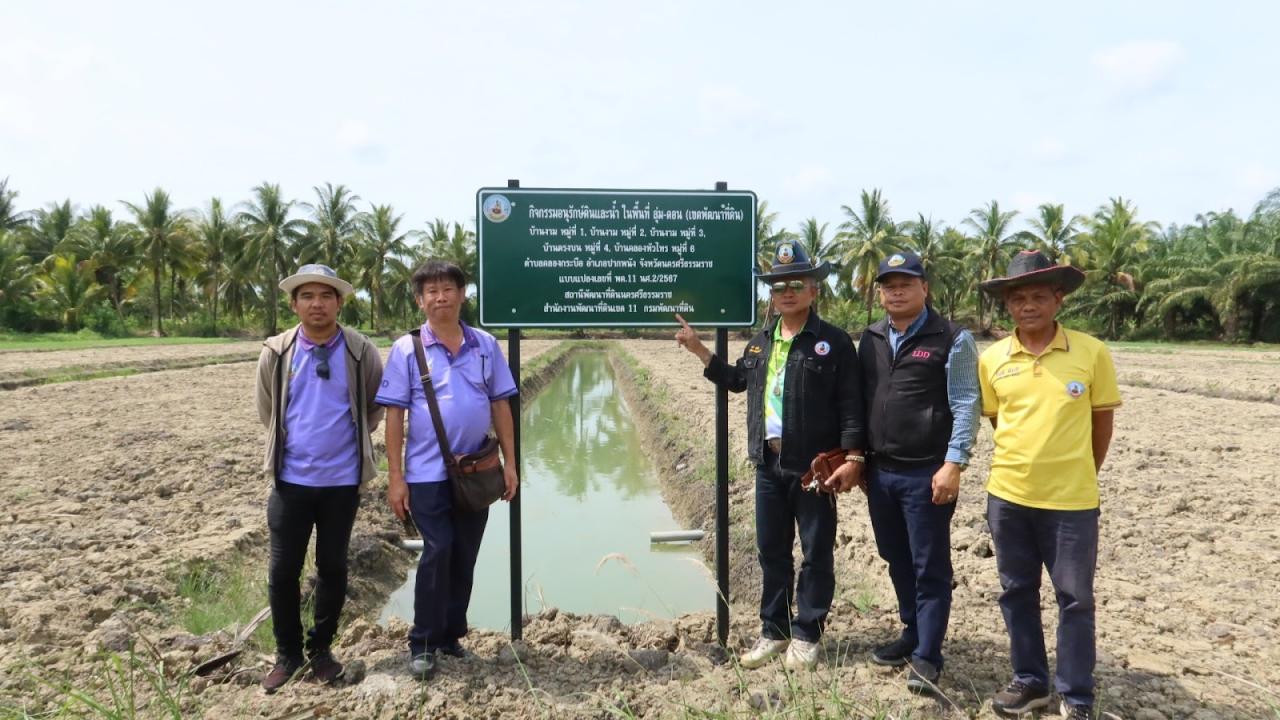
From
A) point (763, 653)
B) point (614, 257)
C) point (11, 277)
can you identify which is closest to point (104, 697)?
point (763, 653)

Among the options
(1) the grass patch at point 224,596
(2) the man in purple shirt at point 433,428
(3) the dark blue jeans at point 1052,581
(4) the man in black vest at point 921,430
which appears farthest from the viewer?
(1) the grass patch at point 224,596

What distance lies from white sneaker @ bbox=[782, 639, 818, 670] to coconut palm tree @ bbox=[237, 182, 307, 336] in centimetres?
4539

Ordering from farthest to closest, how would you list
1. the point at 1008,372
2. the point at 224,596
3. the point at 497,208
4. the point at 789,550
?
1. the point at 224,596
2. the point at 497,208
3. the point at 789,550
4. the point at 1008,372

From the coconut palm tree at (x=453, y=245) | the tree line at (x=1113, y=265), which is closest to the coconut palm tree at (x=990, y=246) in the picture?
the tree line at (x=1113, y=265)

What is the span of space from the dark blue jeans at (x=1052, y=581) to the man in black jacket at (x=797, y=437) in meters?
0.68

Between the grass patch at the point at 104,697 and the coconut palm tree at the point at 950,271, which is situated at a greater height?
the coconut palm tree at the point at 950,271

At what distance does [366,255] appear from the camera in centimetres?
4669

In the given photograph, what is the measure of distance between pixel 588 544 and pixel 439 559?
4.32 m

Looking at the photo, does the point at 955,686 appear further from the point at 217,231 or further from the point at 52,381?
the point at 217,231

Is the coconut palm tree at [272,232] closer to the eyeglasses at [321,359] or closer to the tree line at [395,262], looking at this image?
the tree line at [395,262]

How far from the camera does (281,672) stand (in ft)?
11.3

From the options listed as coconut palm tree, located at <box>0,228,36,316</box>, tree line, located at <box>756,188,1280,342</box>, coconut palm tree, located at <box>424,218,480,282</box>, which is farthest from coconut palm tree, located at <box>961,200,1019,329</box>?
coconut palm tree, located at <box>0,228,36,316</box>

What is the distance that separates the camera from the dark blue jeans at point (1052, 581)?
115 inches

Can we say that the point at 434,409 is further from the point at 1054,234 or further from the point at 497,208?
the point at 1054,234
